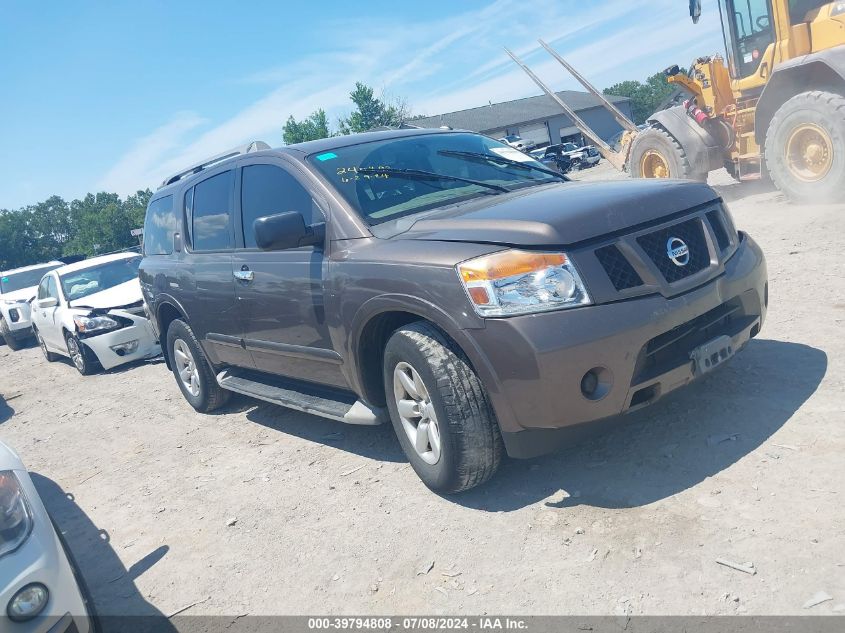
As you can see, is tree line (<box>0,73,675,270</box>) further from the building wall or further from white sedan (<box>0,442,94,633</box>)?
white sedan (<box>0,442,94,633</box>)

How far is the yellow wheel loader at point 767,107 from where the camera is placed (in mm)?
8492

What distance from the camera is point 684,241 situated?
3324 mm

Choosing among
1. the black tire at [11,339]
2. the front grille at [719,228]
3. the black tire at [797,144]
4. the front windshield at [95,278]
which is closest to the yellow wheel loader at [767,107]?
the black tire at [797,144]

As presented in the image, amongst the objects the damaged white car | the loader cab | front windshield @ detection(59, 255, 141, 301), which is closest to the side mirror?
the damaged white car

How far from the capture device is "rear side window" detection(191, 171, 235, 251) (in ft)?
16.6

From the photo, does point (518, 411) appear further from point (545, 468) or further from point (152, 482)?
point (152, 482)

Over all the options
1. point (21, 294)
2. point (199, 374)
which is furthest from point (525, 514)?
point (21, 294)

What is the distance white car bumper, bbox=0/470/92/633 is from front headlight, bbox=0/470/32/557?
27 mm

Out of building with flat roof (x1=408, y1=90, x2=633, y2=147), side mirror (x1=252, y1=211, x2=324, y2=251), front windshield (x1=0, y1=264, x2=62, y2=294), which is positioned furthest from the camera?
building with flat roof (x1=408, y1=90, x2=633, y2=147)

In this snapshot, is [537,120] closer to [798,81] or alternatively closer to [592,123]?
[592,123]

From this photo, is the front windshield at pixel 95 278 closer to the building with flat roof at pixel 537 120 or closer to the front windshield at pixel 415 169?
the front windshield at pixel 415 169

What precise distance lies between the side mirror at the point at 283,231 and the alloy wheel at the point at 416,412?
36.7 inches

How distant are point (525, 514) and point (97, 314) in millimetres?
8223

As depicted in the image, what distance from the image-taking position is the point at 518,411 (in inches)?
119
